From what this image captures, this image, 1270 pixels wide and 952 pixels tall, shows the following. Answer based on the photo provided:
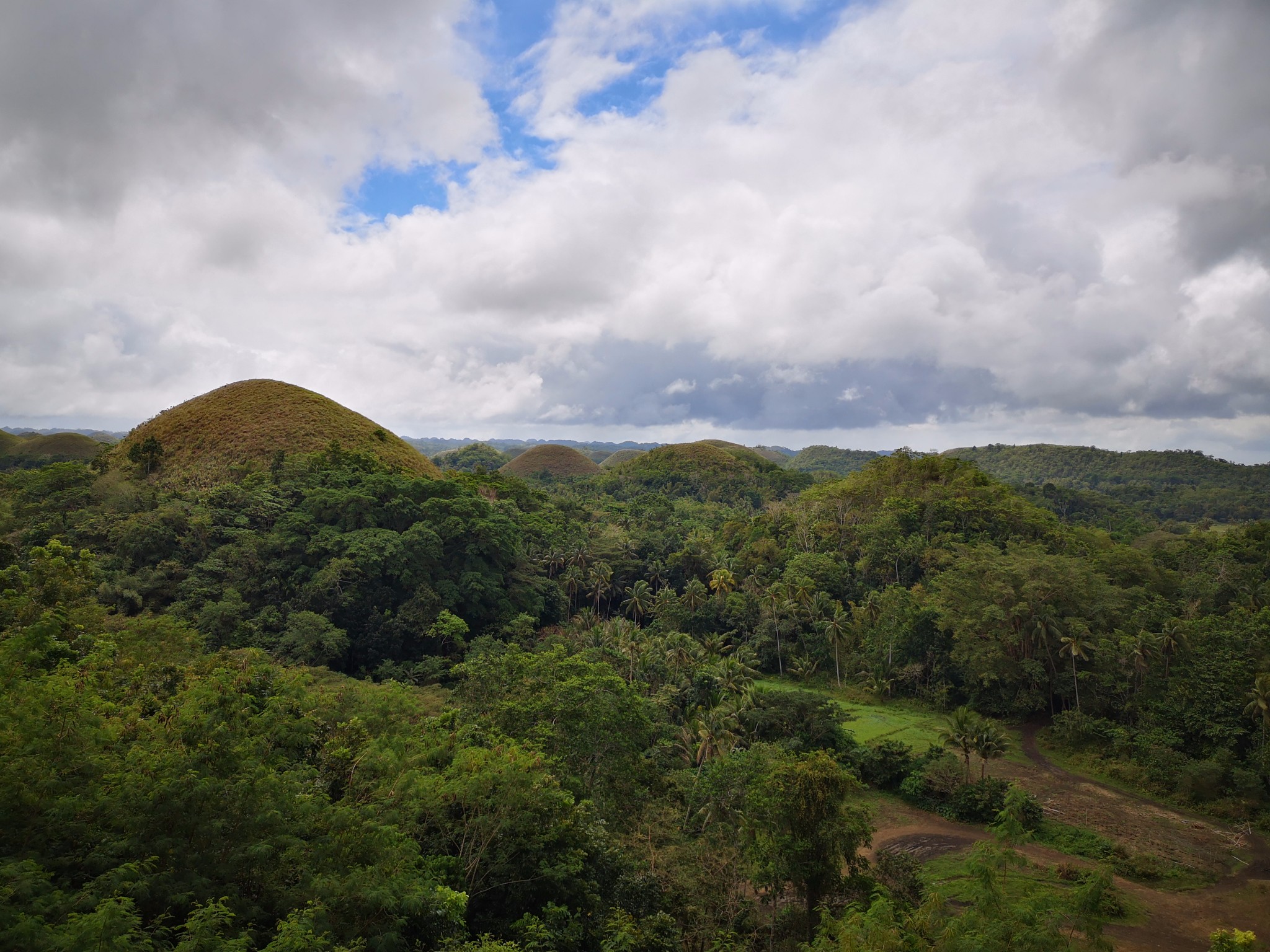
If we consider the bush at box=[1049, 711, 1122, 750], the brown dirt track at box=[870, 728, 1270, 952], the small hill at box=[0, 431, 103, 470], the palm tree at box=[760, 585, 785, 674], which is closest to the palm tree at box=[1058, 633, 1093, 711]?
the bush at box=[1049, 711, 1122, 750]

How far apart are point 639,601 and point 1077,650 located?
28.5 meters

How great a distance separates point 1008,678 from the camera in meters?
37.4

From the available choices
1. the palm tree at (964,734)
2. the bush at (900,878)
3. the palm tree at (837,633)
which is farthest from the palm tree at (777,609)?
the bush at (900,878)

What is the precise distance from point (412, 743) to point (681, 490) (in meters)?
94.6

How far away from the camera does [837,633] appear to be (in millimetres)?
44469

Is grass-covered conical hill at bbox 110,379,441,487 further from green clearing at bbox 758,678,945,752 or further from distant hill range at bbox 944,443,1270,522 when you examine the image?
distant hill range at bbox 944,443,1270,522

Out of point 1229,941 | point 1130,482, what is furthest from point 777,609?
point 1130,482

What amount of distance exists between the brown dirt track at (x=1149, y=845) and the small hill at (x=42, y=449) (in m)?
110

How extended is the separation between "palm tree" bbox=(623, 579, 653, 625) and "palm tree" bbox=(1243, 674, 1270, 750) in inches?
1370

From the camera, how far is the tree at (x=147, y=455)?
48156 millimetres

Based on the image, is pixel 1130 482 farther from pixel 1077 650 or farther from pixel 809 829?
pixel 809 829

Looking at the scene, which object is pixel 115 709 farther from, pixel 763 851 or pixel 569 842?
pixel 763 851

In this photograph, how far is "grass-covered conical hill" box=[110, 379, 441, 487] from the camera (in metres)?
48.3

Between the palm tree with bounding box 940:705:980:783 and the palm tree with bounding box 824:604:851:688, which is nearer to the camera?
the palm tree with bounding box 940:705:980:783
